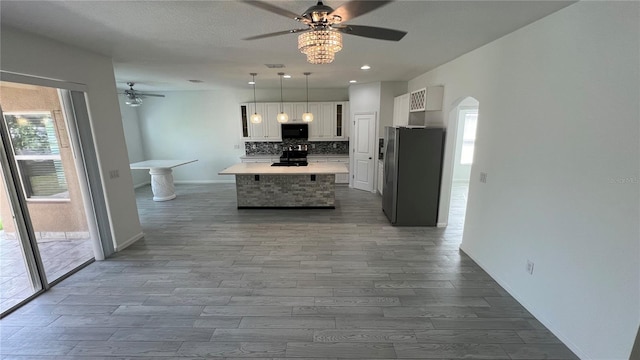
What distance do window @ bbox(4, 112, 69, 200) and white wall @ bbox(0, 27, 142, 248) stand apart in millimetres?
530

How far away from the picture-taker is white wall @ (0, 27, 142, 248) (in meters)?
2.40

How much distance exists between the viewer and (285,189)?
5.36 m

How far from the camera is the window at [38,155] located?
3.01 metres

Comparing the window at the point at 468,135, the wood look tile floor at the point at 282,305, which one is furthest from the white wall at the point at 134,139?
the window at the point at 468,135

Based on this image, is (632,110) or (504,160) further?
(504,160)

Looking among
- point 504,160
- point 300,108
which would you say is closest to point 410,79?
point 300,108

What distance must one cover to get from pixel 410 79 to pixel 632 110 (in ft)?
15.0

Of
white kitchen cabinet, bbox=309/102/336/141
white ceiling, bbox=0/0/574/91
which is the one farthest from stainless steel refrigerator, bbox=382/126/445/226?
white kitchen cabinet, bbox=309/102/336/141

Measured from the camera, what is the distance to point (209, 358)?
1.95m

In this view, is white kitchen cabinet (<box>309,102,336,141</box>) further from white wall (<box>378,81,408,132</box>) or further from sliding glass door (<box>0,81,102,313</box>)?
sliding glass door (<box>0,81,102,313</box>)

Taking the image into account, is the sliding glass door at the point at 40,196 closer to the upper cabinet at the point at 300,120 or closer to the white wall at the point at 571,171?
the upper cabinet at the point at 300,120

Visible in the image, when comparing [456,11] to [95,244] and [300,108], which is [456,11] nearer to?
[95,244]

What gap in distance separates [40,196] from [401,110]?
607 centimetres

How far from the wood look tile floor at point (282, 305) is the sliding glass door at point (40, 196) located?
1.13 ft
